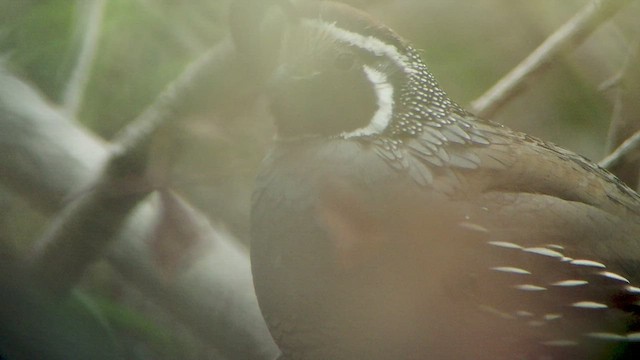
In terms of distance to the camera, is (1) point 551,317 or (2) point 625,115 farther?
(2) point 625,115

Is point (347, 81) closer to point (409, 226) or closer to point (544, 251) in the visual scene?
point (409, 226)

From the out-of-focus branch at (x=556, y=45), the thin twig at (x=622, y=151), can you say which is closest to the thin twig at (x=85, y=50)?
the out-of-focus branch at (x=556, y=45)

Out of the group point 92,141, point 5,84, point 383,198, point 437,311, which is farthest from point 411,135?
point 5,84

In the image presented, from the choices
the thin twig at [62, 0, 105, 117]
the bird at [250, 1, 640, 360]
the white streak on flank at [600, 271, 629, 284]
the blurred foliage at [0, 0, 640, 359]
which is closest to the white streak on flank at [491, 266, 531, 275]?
the bird at [250, 1, 640, 360]

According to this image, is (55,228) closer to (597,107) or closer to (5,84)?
(5,84)

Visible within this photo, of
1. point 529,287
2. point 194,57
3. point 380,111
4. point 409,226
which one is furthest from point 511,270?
point 194,57

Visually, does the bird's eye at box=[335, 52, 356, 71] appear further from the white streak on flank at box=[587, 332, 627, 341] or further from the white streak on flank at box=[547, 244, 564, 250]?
the white streak on flank at box=[587, 332, 627, 341]
